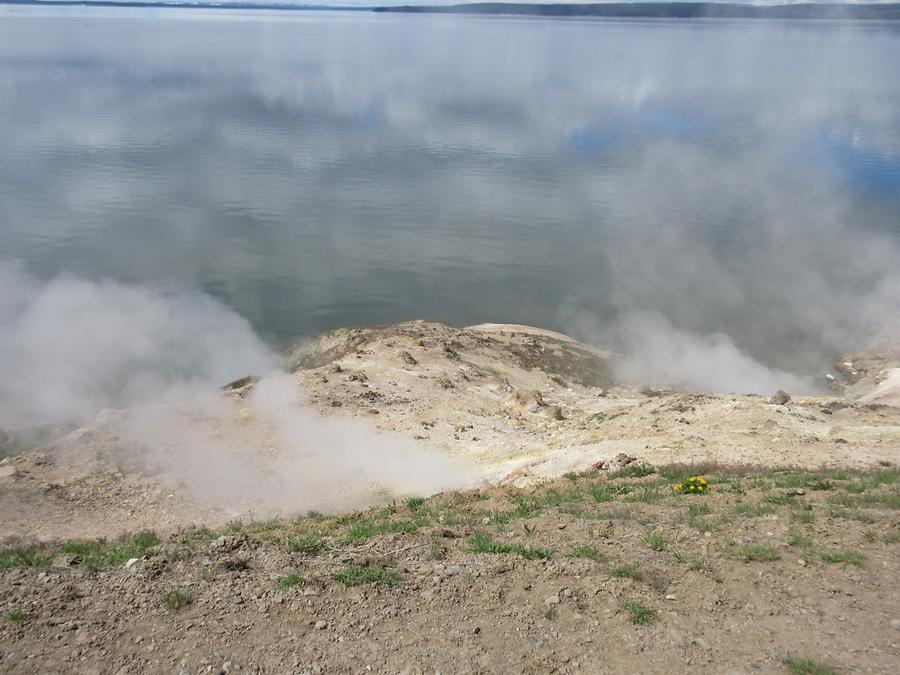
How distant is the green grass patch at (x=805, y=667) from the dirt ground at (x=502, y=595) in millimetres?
19

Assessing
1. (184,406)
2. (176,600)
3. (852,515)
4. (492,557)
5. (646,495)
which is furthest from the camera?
(184,406)

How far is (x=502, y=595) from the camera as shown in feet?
29.9

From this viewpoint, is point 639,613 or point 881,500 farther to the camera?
point 881,500

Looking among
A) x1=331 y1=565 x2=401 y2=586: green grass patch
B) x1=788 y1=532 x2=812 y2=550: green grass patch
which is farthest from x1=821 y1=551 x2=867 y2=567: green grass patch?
x1=331 y1=565 x2=401 y2=586: green grass patch

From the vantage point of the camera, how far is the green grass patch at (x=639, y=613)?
8344 mm

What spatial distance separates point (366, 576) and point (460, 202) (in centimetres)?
4260

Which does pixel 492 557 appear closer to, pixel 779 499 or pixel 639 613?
pixel 639 613

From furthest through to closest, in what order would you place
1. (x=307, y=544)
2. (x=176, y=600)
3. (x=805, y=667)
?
(x=307, y=544) < (x=176, y=600) < (x=805, y=667)

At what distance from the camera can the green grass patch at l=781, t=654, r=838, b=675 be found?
727cm

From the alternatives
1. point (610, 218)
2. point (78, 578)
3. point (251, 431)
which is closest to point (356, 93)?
point (610, 218)

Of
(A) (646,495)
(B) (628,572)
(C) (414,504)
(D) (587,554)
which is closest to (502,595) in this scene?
(D) (587,554)

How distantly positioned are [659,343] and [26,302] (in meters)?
29.8

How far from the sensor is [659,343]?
32.0 metres

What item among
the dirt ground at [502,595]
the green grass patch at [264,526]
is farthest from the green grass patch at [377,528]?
the green grass patch at [264,526]
